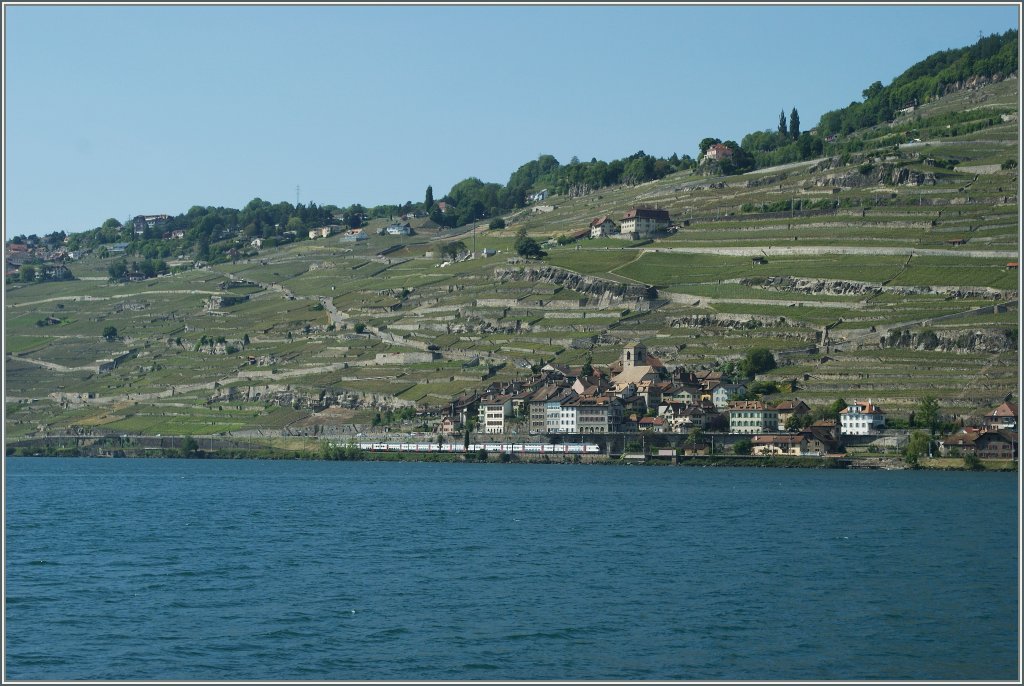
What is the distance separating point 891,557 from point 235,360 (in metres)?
99.1

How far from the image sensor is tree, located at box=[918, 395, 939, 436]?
85.6 m

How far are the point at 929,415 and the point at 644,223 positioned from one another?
68.1 meters

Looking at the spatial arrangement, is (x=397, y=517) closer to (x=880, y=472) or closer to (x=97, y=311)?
(x=880, y=472)

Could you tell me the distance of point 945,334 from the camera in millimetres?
100000

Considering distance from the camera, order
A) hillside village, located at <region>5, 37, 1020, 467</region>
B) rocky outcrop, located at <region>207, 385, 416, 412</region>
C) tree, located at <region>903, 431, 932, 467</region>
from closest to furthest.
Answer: tree, located at <region>903, 431, 932, 467</region>
hillside village, located at <region>5, 37, 1020, 467</region>
rocky outcrop, located at <region>207, 385, 416, 412</region>

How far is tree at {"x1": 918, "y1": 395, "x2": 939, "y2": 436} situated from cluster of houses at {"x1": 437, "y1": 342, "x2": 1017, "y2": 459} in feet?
5.73

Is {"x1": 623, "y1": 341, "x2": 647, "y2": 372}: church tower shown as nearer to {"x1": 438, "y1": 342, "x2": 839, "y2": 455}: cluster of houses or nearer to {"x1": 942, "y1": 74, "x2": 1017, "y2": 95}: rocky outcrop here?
{"x1": 438, "y1": 342, "x2": 839, "y2": 455}: cluster of houses

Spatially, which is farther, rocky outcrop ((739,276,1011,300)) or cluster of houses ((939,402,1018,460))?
rocky outcrop ((739,276,1011,300))

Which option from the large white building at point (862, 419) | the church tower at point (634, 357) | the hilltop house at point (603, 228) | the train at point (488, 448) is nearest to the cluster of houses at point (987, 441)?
the large white building at point (862, 419)

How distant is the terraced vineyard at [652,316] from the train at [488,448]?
17.2 feet

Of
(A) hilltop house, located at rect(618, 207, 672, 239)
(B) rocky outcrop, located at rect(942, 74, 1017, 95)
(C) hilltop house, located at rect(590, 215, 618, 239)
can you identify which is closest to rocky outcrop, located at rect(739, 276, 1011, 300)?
(A) hilltop house, located at rect(618, 207, 672, 239)

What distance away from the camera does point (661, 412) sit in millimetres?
100875

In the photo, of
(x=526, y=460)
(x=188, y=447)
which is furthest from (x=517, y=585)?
(x=188, y=447)

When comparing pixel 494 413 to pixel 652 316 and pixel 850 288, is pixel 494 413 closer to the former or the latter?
pixel 652 316
